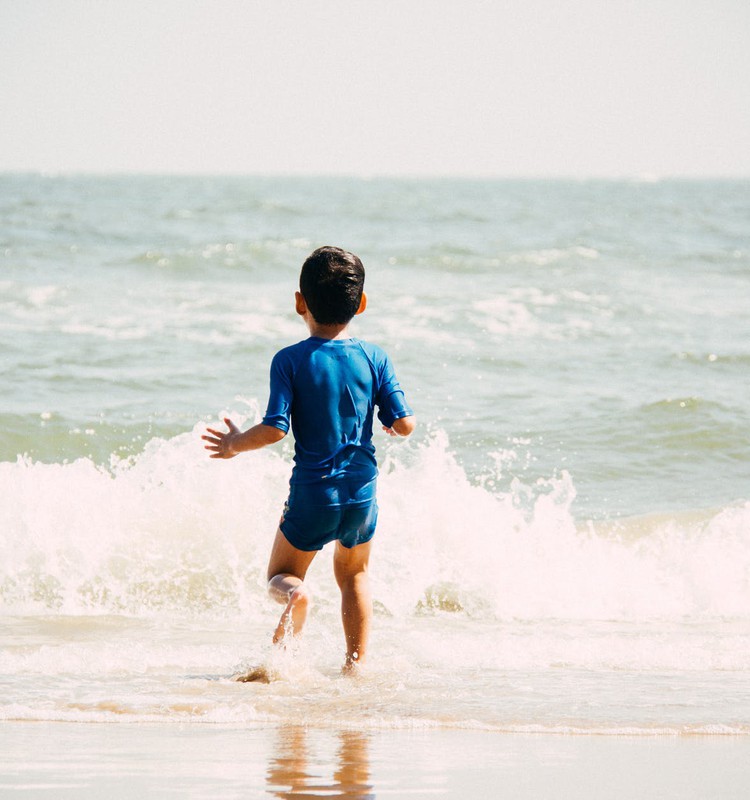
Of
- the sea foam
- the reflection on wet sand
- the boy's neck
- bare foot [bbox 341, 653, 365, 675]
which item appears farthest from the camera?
the sea foam

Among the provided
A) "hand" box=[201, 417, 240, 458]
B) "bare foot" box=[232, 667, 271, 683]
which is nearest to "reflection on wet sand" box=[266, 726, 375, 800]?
"bare foot" box=[232, 667, 271, 683]

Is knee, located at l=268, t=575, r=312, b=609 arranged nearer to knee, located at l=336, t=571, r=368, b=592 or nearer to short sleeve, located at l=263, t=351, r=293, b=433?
knee, located at l=336, t=571, r=368, b=592

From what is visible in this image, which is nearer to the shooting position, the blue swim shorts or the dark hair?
the dark hair

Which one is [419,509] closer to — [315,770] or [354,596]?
[354,596]

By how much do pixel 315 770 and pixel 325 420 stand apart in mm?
1222

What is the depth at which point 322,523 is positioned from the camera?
14.1 ft

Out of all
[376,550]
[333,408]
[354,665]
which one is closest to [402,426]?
[333,408]

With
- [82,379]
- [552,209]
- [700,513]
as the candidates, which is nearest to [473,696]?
[700,513]

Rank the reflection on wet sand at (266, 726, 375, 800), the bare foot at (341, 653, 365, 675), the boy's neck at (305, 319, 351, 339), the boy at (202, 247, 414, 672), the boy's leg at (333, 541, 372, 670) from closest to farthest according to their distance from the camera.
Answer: the reflection on wet sand at (266, 726, 375, 800) → the boy at (202, 247, 414, 672) → the boy's neck at (305, 319, 351, 339) → the boy's leg at (333, 541, 372, 670) → the bare foot at (341, 653, 365, 675)

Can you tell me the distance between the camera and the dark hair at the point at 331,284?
13.7ft

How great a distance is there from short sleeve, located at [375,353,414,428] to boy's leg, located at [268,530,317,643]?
0.58 meters

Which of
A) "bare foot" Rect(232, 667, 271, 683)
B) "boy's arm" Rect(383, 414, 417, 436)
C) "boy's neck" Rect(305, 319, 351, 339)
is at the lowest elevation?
"bare foot" Rect(232, 667, 271, 683)

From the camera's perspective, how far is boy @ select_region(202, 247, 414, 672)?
416cm

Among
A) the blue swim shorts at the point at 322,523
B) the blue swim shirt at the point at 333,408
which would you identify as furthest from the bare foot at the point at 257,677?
the blue swim shirt at the point at 333,408
